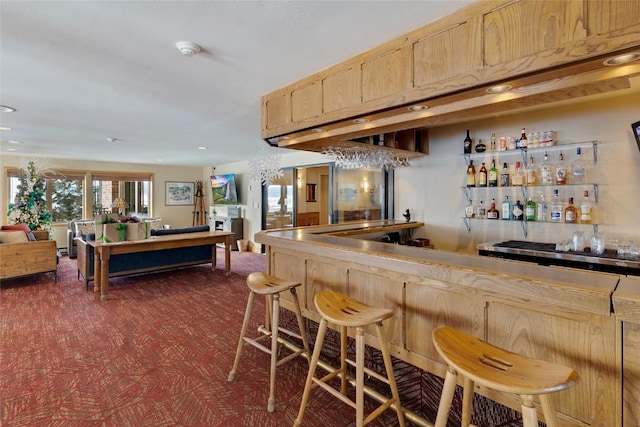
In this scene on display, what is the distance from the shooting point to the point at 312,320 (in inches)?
99.5

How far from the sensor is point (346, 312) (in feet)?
5.63

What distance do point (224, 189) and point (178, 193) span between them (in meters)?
1.84

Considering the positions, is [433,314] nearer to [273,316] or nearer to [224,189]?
[273,316]

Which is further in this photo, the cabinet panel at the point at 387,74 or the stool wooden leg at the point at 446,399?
the cabinet panel at the point at 387,74

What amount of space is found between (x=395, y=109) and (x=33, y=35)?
2234 millimetres

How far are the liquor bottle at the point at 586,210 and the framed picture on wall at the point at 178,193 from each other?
359 inches

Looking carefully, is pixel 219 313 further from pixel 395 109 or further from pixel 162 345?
pixel 395 109

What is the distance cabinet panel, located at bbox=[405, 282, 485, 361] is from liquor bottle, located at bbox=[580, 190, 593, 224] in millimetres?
2156

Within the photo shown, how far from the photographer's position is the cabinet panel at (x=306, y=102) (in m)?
2.47

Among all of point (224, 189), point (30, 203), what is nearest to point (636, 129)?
point (224, 189)

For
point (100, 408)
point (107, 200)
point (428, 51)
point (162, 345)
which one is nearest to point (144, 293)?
point (162, 345)

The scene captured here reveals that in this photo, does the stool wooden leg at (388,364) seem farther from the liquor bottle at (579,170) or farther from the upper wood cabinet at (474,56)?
the liquor bottle at (579,170)

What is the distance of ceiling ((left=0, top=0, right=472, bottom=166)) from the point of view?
5.41 ft

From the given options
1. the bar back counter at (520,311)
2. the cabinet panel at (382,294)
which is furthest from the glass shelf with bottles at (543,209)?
the cabinet panel at (382,294)
